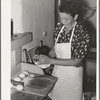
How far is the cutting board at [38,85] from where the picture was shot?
147 centimetres

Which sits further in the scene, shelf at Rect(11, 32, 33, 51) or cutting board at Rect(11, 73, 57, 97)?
shelf at Rect(11, 32, 33, 51)

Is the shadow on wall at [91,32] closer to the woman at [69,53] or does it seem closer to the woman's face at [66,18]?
the woman at [69,53]

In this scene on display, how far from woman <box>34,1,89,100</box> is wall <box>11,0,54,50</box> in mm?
289

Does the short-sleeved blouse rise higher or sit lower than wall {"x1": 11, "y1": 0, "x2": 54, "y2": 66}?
lower

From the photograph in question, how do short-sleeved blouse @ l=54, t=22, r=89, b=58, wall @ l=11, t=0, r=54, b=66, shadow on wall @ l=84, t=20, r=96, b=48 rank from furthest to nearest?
shadow on wall @ l=84, t=20, r=96, b=48
wall @ l=11, t=0, r=54, b=66
short-sleeved blouse @ l=54, t=22, r=89, b=58

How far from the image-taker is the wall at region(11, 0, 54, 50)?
1.92 meters

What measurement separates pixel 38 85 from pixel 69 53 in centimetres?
46

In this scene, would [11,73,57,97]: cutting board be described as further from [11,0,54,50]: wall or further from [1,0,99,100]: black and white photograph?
[11,0,54,50]: wall

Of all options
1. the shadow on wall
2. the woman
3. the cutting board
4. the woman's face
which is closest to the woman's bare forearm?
the woman

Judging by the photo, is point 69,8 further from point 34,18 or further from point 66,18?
point 34,18

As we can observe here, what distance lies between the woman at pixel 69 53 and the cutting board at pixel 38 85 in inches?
7.8

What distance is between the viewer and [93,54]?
2705mm

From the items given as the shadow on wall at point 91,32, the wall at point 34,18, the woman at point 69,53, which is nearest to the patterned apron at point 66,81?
the woman at point 69,53

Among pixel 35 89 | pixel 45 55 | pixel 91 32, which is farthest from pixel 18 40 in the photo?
pixel 91 32
